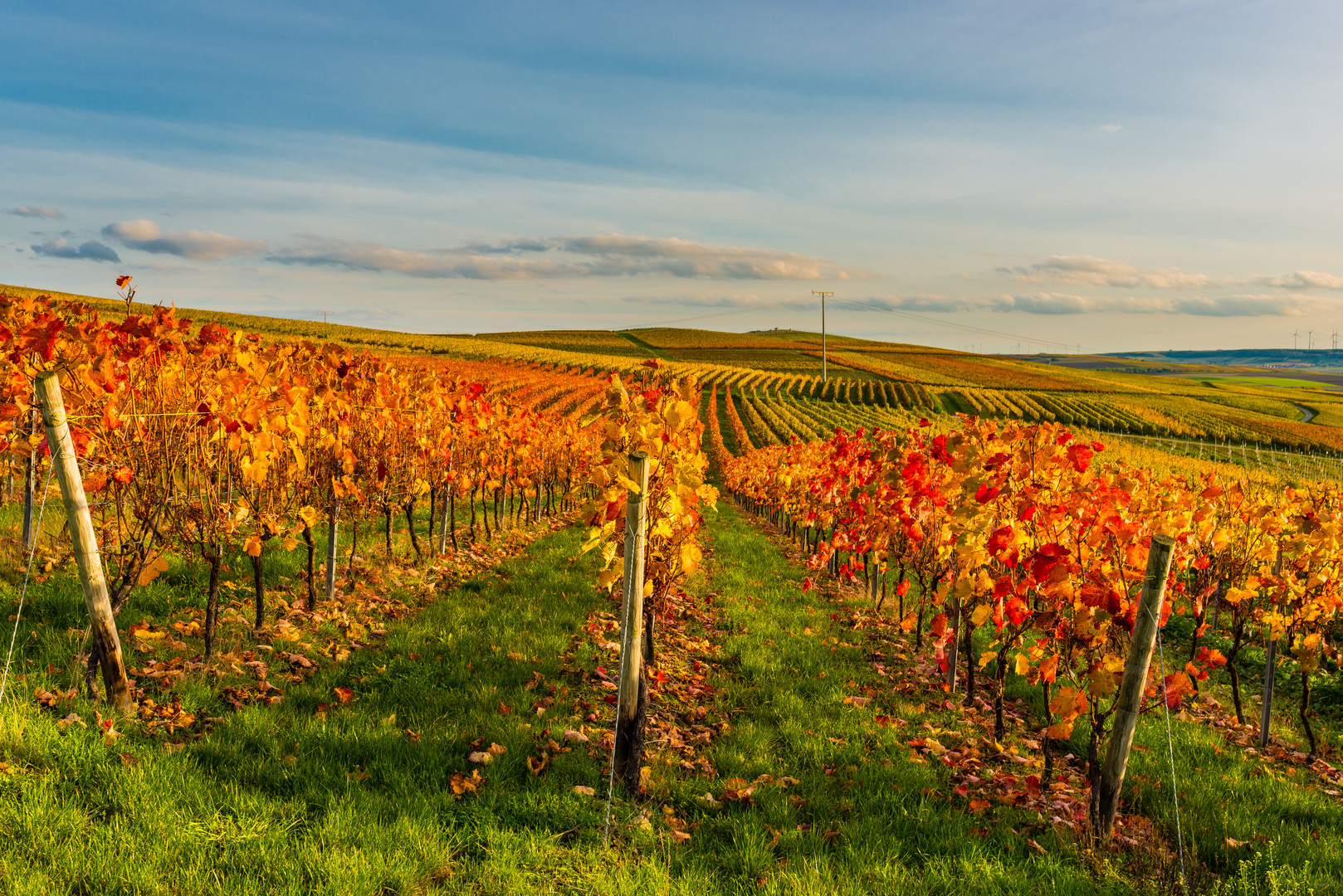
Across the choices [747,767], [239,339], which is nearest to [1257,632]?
[747,767]

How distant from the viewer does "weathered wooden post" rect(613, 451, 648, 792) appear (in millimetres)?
4188

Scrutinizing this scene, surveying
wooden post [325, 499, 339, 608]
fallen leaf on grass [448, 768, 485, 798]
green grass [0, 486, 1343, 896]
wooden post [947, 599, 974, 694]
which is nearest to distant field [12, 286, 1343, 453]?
wooden post [325, 499, 339, 608]

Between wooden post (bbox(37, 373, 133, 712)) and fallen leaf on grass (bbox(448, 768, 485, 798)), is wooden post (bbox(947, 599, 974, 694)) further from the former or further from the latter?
wooden post (bbox(37, 373, 133, 712))

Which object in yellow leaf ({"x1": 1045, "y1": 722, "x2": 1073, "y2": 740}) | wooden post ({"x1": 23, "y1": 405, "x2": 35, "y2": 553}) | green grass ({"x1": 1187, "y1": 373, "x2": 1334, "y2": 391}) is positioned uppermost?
green grass ({"x1": 1187, "y1": 373, "x2": 1334, "y2": 391})

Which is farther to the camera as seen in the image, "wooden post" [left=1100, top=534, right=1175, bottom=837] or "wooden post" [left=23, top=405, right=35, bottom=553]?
"wooden post" [left=23, top=405, right=35, bottom=553]

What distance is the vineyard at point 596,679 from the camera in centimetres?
356

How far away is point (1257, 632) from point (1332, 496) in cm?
534

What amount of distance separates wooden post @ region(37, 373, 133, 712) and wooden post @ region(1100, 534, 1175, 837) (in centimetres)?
668

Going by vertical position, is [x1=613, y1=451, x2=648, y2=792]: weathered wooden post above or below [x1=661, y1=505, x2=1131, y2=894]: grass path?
above

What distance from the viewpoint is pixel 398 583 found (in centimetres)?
852

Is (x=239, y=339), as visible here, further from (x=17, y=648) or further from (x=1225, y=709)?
(x=1225, y=709)

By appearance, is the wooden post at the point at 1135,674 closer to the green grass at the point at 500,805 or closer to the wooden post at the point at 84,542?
the green grass at the point at 500,805

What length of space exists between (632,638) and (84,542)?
375 centimetres

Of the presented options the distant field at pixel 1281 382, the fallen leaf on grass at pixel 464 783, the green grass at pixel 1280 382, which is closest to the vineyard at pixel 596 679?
the fallen leaf on grass at pixel 464 783
